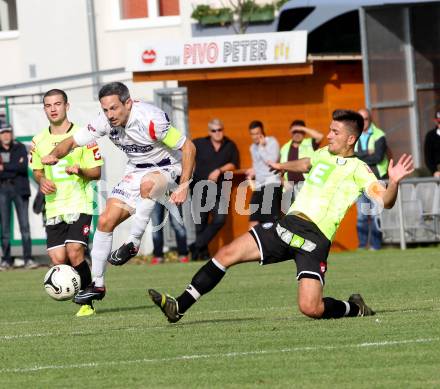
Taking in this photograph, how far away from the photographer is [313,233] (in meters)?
10.8

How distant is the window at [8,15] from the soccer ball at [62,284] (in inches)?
793

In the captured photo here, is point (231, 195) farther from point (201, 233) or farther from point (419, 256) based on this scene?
point (419, 256)

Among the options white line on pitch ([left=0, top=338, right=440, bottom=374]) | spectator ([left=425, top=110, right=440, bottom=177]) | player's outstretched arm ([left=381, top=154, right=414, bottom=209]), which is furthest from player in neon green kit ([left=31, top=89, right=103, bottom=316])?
spectator ([left=425, top=110, right=440, bottom=177])

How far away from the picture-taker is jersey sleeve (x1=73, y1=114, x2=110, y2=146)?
12.4 m

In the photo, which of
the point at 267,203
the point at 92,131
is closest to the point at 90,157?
the point at 92,131

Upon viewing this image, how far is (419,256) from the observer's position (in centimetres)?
1955

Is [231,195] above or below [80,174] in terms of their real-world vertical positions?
below

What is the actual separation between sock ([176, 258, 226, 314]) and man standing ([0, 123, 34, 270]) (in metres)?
12.0

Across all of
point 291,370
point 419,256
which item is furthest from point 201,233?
point 291,370

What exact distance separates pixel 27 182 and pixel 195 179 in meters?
2.82

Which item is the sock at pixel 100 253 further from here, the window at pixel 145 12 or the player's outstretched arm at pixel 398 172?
the window at pixel 145 12

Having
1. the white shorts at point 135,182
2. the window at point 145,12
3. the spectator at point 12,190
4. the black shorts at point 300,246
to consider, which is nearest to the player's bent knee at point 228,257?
the black shorts at point 300,246

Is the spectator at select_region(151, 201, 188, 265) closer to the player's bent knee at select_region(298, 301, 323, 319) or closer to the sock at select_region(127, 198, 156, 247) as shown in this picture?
the sock at select_region(127, 198, 156, 247)

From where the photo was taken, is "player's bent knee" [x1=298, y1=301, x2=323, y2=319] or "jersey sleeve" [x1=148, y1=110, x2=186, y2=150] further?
"jersey sleeve" [x1=148, y1=110, x2=186, y2=150]
